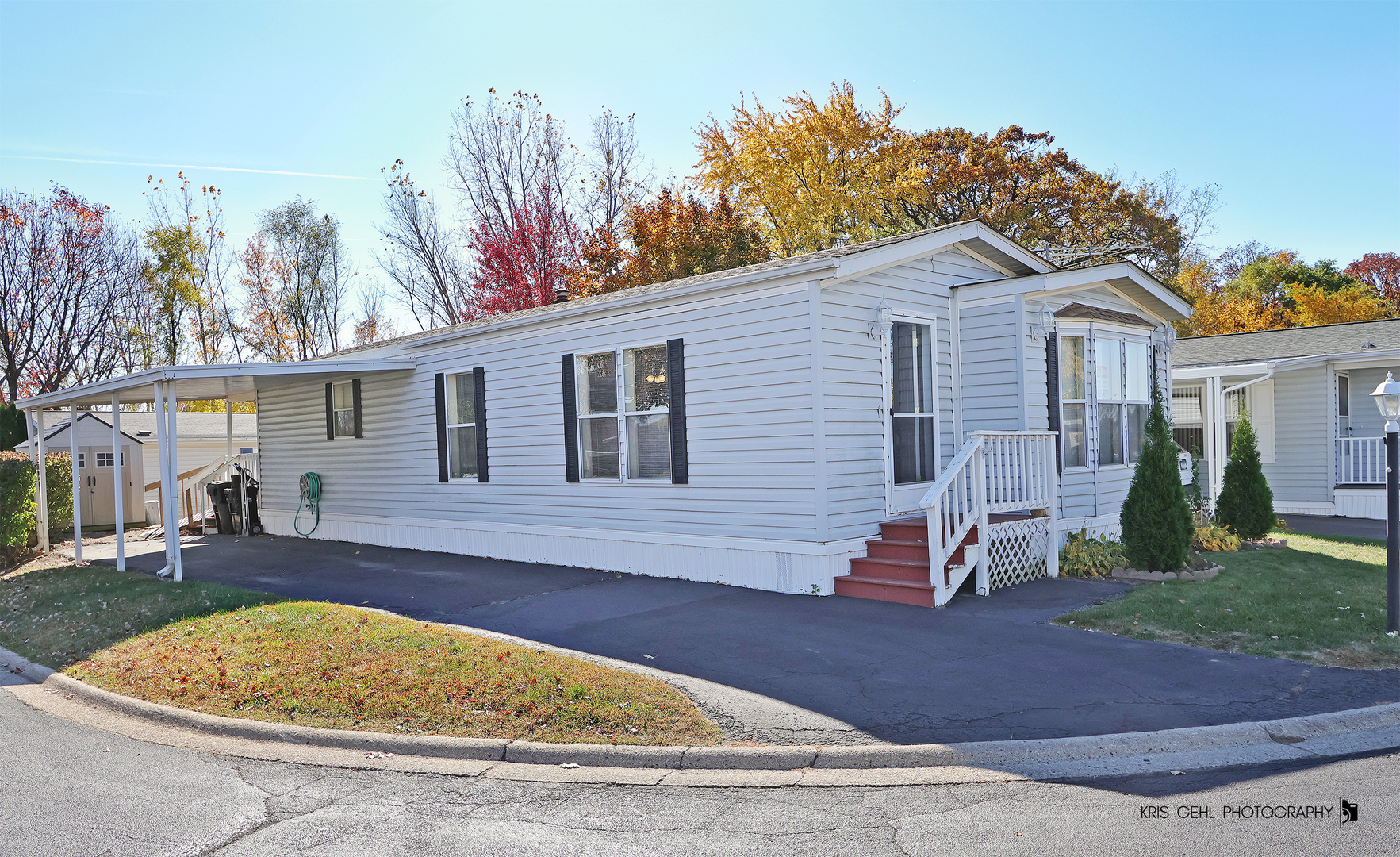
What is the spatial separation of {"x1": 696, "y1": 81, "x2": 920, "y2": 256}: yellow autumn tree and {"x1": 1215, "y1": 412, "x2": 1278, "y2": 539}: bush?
1503 centimetres

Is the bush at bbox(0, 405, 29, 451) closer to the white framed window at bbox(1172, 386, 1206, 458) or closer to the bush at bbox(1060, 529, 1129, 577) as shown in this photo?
the bush at bbox(1060, 529, 1129, 577)

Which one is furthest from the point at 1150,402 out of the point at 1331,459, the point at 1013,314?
the point at 1331,459

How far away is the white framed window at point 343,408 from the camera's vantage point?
16344 mm

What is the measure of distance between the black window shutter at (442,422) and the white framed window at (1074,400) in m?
8.96

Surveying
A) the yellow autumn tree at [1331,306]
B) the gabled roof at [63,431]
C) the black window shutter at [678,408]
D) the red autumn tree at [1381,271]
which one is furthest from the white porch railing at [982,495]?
the red autumn tree at [1381,271]

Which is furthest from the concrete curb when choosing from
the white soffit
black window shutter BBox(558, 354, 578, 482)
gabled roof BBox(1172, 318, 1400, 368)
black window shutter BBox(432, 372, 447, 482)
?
gabled roof BBox(1172, 318, 1400, 368)

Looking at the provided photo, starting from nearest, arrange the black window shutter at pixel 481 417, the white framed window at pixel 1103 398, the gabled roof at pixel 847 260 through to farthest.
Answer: the gabled roof at pixel 847 260, the white framed window at pixel 1103 398, the black window shutter at pixel 481 417

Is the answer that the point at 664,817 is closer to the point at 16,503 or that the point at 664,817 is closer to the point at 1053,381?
the point at 1053,381

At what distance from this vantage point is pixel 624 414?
1155 cm

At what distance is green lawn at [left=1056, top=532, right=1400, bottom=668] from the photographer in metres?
7.10

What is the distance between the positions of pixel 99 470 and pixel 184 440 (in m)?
2.98

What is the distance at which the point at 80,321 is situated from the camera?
3164 centimetres

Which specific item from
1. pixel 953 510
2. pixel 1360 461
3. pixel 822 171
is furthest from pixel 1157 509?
pixel 822 171

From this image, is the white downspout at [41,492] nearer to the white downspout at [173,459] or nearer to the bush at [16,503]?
the bush at [16,503]
